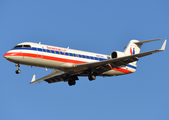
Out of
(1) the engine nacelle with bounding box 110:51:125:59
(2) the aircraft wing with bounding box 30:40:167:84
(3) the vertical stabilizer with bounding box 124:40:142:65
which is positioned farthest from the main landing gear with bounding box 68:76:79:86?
(3) the vertical stabilizer with bounding box 124:40:142:65

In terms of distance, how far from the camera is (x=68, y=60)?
25.0 m

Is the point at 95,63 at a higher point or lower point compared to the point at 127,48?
lower

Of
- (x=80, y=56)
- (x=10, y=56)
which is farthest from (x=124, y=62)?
(x=10, y=56)

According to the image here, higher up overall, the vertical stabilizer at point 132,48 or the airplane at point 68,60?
the vertical stabilizer at point 132,48

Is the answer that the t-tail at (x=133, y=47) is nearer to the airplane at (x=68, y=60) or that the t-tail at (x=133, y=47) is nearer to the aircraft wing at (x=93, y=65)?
the airplane at (x=68, y=60)

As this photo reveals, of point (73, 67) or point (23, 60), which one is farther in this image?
point (73, 67)

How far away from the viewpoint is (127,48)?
30609 mm

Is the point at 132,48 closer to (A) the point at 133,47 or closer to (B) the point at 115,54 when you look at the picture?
(A) the point at 133,47

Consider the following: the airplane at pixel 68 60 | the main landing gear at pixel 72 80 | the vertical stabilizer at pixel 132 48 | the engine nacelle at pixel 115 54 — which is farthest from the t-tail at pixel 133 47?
the main landing gear at pixel 72 80

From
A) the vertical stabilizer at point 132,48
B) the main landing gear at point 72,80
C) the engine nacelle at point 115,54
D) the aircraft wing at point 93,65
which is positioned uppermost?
the vertical stabilizer at point 132,48

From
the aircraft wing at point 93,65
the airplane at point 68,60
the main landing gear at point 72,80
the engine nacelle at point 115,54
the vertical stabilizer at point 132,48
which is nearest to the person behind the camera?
the airplane at point 68,60

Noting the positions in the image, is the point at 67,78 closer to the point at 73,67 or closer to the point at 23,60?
the point at 73,67

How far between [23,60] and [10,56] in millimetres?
1121

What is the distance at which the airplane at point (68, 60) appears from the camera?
928 inches
